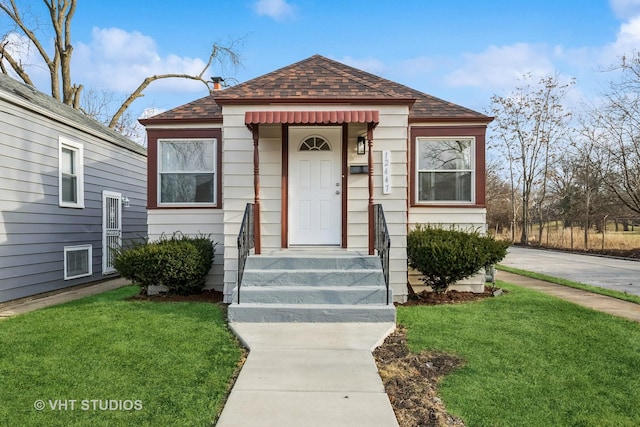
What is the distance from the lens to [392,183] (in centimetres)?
652

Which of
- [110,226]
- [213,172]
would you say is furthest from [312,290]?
[110,226]

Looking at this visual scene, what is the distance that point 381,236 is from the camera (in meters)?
6.10

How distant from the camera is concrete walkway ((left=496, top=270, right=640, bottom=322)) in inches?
230

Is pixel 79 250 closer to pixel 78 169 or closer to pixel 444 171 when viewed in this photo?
pixel 78 169

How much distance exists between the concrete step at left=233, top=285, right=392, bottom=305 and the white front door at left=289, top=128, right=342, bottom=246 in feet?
4.79

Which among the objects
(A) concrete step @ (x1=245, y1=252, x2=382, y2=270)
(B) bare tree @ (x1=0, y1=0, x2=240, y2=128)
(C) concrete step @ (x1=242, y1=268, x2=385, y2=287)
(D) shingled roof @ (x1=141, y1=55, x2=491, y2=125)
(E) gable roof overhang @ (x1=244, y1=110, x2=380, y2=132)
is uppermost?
(B) bare tree @ (x1=0, y1=0, x2=240, y2=128)

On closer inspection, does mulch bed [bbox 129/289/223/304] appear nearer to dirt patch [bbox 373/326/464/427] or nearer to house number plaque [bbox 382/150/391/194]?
house number plaque [bbox 382/150/391/194]

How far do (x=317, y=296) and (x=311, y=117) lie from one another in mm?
2533

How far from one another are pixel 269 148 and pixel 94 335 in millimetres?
3630

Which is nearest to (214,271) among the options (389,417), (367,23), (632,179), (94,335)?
(94,335)

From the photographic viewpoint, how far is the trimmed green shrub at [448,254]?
641cm

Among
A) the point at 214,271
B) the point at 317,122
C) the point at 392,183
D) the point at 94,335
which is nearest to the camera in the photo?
the point at 94,335

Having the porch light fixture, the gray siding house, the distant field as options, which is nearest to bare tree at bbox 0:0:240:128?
the gray siding house

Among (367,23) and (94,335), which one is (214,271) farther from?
(367,23)
